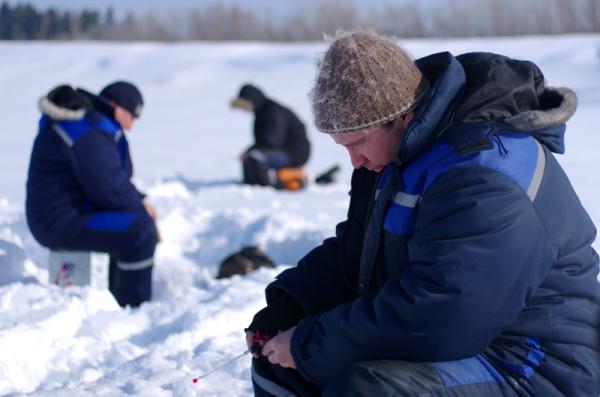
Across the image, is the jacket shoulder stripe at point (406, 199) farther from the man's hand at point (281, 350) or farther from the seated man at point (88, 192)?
the seated man at point (88, 192)

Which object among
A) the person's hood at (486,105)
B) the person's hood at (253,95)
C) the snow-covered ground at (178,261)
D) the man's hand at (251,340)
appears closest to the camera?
the person's hood at (486,105)

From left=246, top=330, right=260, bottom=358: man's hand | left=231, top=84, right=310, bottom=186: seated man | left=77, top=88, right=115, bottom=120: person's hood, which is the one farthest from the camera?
left=231, top=84, right=310, bottom=186: seated man

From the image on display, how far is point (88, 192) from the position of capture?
494cm

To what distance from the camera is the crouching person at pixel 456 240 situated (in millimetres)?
1952

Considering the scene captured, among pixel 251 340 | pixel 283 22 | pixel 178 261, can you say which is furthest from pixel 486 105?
pixel 283 22

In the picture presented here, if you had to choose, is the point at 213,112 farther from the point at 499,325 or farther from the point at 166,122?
the point at 499,325

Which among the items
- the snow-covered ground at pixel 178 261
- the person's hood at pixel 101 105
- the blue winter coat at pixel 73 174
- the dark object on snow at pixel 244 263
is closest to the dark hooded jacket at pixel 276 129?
the snow-covered ground at pixel 178 261

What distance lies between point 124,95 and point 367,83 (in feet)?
11.1

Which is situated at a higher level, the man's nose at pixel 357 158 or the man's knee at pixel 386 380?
the man's nose at pixel 357 158

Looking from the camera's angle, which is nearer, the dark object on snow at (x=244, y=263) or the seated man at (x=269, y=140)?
the dark object on snow at (x=244, y=263)

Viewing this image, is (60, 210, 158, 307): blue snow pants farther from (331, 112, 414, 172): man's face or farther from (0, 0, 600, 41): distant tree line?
(0, 0, 600, 41): distant tree line

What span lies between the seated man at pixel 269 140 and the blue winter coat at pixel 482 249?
697cm

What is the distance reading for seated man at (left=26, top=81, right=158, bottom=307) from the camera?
486 centimetres

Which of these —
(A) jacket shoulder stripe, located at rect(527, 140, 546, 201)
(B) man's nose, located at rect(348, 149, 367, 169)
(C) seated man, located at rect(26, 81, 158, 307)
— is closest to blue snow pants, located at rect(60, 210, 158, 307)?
(C) seated man, located at rect(26, 81, 158, 307)
